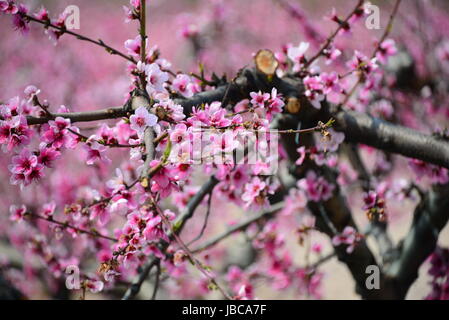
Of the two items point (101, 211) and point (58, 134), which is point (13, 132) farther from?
point (101, 211)

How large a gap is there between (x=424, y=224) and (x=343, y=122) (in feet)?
3.19

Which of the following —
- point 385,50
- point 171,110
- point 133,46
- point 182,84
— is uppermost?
point 385,50

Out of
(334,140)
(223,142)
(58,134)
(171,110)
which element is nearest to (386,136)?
(334,140)

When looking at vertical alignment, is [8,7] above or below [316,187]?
above

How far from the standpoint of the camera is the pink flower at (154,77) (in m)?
1.41

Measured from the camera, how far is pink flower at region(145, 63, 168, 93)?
1414 mm

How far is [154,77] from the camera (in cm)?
143

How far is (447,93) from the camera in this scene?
412cm

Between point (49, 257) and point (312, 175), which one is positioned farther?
point (49, 257)

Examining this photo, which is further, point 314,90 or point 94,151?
point 314,90

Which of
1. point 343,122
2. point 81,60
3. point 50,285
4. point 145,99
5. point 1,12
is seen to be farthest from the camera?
point 81,60

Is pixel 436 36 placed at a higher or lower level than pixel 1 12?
higher

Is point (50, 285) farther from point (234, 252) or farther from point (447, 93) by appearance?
point (447, 93)
